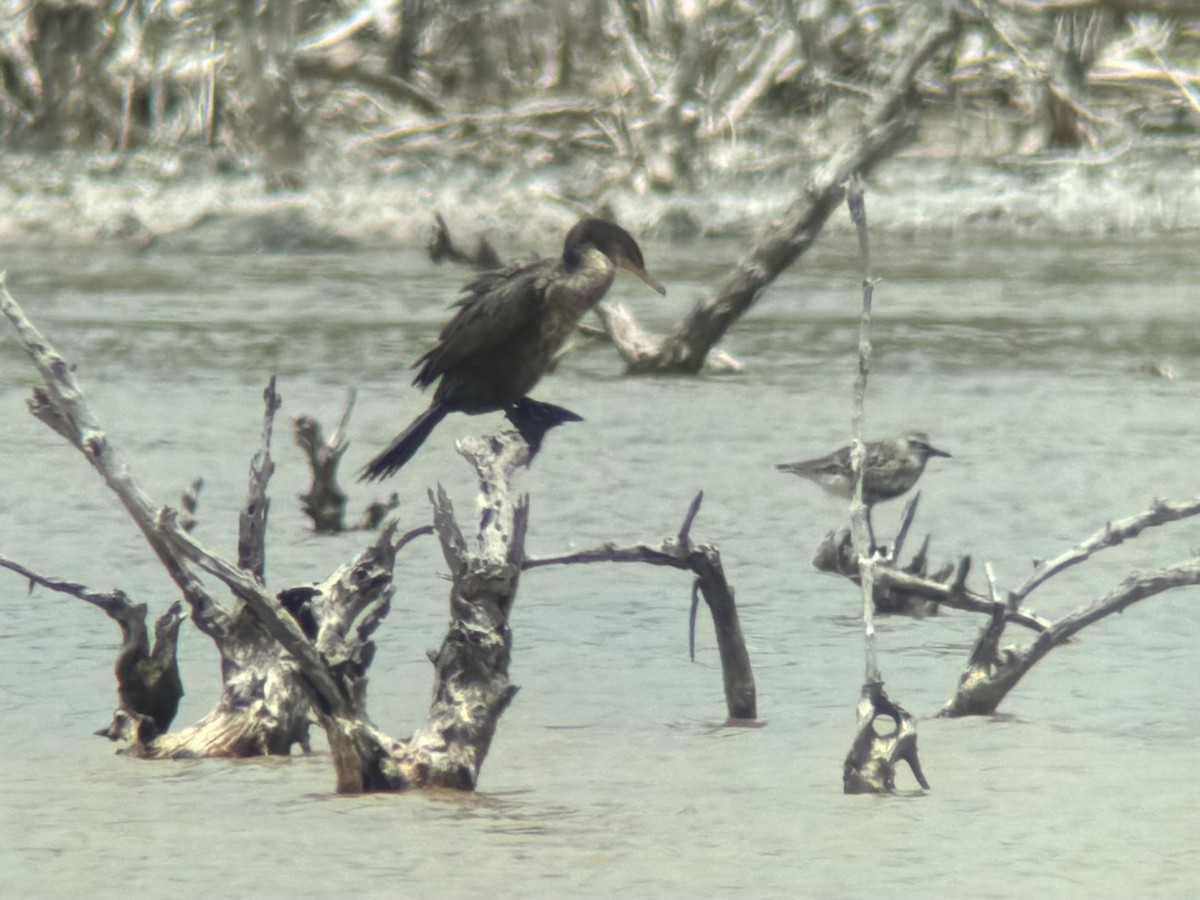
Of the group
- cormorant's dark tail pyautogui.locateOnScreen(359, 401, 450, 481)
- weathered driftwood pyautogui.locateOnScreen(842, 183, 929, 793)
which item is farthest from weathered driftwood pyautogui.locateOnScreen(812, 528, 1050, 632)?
cormorant's dark tail pyautogui.locateOnScreen(359, 401, 450, 481)

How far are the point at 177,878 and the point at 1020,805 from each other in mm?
1589

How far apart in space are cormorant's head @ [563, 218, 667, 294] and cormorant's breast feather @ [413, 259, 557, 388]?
0.13 meters

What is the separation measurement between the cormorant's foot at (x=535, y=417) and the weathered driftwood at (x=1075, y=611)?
4.66 ft

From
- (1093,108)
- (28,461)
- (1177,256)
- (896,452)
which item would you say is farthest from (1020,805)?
(1093,108)

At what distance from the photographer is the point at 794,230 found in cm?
1112

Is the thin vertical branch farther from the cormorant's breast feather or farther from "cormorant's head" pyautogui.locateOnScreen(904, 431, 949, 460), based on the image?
"cormorant's head" pyautogui.locateOnScreen(904, 431, 949, 460)

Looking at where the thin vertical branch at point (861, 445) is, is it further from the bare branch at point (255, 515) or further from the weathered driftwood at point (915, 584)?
the bare branch at point (255, 515)

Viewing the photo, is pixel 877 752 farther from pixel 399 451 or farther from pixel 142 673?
pixel 399 451

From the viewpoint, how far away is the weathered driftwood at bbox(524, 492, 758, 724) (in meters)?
4.61

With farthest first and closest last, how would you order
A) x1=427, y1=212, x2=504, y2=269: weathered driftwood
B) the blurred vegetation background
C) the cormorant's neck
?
1. the blurred vegetation background
2. x1=427, y1=212, x2=504, y2=269: weathered driftwood
3. the cormorant's neck

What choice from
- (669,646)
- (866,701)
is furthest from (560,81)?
(866,701)

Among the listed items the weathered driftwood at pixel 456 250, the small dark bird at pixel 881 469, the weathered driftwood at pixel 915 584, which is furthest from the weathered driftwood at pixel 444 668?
the weathered driftwood at pixel 456 250

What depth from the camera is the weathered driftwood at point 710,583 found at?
4.61m

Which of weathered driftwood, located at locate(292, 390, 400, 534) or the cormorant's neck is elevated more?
Answer: the cormorant's neck
